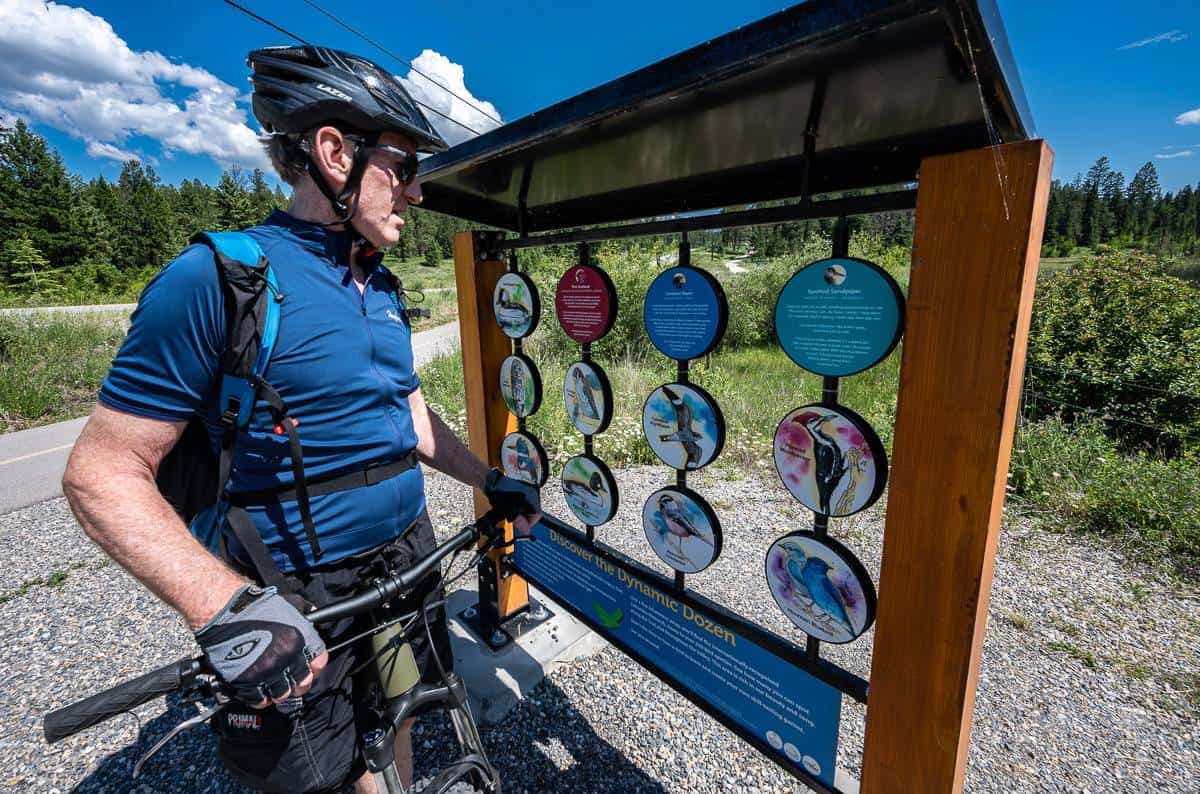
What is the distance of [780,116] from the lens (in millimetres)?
1349

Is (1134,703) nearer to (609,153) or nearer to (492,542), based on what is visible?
(492,542)

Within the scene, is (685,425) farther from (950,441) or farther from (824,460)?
(950,441)

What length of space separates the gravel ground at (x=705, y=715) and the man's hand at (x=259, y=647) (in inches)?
69.2

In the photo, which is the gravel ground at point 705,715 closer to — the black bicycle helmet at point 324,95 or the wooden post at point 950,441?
the wooden post at point 950,441

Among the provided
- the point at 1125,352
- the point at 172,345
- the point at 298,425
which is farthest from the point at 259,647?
the point at 1125,352

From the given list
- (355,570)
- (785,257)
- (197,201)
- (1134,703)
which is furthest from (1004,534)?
(197,201)

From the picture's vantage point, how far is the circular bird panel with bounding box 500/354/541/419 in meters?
2.64

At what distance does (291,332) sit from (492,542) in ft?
3.09

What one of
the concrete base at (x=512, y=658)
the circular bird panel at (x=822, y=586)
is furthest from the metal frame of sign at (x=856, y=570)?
the concrete base at (x=512, y=658)

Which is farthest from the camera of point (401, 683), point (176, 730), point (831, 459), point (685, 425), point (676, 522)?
point (676, 522)

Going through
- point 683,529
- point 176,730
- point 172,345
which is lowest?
point 683,529

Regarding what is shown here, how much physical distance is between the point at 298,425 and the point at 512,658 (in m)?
2.26

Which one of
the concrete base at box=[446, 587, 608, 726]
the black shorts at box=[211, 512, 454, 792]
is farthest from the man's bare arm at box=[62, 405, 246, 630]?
the concrete base at box=[446, 587, 608, 726]

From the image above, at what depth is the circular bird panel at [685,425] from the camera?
1.91 meters
